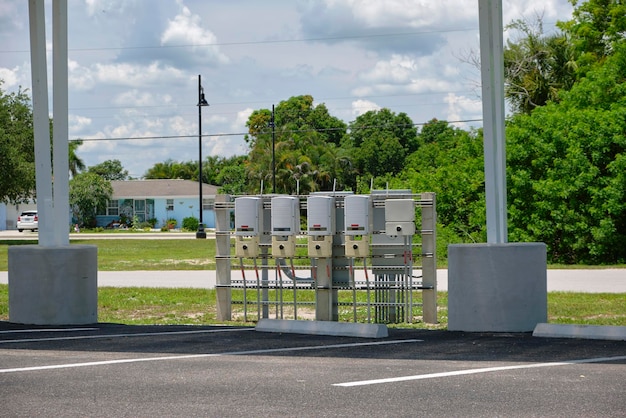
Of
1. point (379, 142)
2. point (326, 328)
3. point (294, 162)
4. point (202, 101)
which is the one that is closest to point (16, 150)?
point (202, 101)

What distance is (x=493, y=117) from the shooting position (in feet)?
37.5

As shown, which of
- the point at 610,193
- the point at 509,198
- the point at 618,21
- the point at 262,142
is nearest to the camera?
the point at 610,193

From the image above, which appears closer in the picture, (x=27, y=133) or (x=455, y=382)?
(x=455, y=382)

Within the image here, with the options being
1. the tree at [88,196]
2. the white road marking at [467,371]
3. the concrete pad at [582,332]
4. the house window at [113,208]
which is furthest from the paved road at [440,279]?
the house window at [113,208]

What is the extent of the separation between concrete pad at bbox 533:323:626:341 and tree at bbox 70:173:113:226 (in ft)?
227

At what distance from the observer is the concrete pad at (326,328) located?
34.7ft

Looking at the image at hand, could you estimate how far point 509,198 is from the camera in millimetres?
28906

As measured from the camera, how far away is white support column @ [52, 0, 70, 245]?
12242 mm

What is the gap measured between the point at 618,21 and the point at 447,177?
43.6 feet

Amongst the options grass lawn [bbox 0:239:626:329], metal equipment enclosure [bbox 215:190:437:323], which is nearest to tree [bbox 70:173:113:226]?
grass lawn [bbox 0:239:626:329]

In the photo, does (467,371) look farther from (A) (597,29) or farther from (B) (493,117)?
(A) (597,29)

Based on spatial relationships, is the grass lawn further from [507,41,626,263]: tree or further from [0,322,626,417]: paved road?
[507,41,626,263]: tree

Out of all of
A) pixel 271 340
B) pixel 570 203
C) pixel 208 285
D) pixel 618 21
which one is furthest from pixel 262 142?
pixel 271 340

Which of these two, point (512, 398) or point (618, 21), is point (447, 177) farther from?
point (512, 398)
